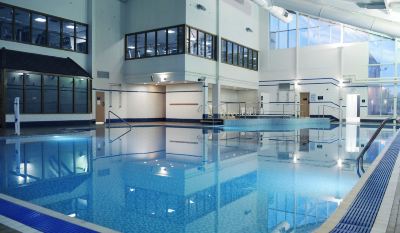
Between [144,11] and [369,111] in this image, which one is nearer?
[144,11]

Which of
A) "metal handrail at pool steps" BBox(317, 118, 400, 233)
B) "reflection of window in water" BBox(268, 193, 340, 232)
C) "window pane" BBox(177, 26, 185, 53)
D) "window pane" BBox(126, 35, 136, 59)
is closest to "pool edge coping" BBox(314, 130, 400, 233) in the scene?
"metal handrail at pool steps" BBox(317, 118, 400, 233)

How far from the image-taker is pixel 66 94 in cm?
1599

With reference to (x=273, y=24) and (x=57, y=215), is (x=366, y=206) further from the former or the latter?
(x=273, y=24)

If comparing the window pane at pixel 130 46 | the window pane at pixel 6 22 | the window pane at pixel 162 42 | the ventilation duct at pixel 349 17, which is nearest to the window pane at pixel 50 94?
the window pane at pixel 6 22

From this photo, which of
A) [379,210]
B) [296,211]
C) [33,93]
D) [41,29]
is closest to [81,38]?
[41,29]

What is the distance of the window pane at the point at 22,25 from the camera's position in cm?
1447

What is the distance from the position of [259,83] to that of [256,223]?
22221 millimetres

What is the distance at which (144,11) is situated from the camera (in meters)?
18.5

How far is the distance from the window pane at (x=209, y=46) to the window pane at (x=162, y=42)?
2.50 meters

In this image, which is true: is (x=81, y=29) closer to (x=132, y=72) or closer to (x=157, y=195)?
(x=132, y=72)

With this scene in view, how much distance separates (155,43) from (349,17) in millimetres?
9767

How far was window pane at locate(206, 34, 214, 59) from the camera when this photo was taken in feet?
61.6

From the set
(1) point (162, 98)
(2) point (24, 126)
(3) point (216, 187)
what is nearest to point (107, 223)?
(3) point (216, 187)

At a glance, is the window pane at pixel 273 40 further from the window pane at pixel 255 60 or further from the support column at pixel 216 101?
the support column at pixel 216 101
